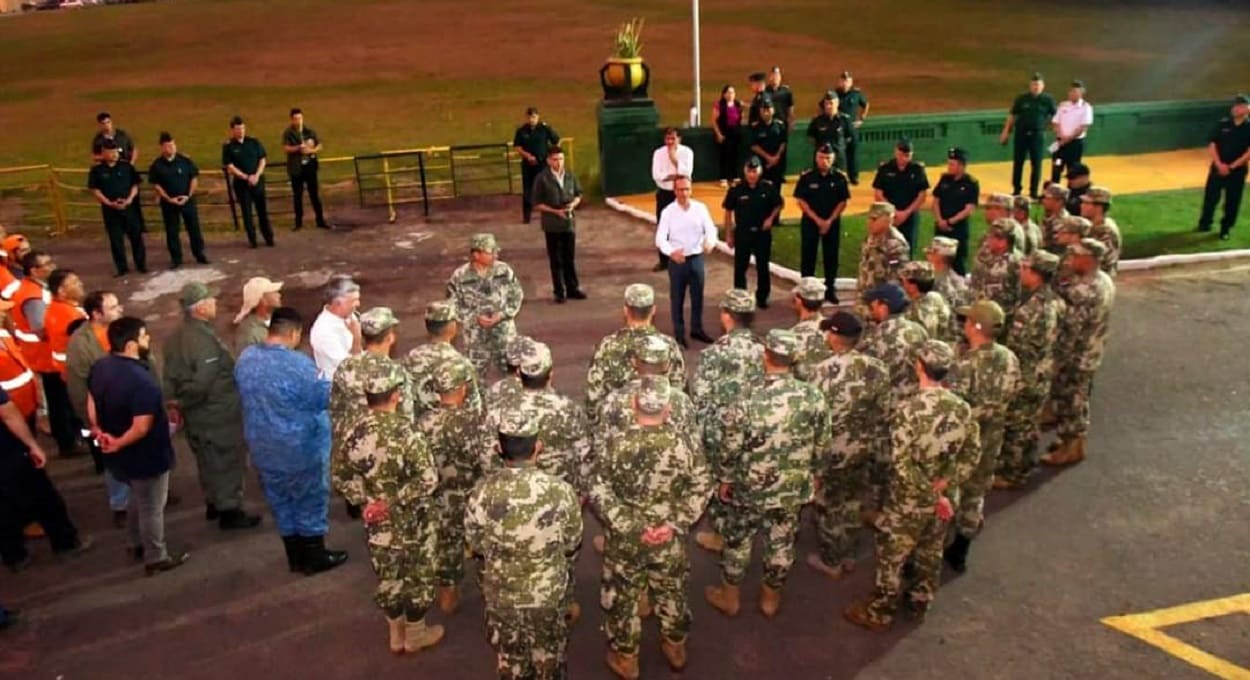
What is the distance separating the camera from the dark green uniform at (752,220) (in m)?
10.7

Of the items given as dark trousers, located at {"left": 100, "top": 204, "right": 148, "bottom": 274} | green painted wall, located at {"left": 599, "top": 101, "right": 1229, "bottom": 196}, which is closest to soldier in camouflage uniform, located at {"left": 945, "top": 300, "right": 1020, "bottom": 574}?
green painted wall, located at {"left": 599, "top": 101, "right": 1229, "bottom": 196}

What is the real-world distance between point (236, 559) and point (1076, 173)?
918cm

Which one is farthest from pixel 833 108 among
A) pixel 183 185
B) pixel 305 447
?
pixel 305 447

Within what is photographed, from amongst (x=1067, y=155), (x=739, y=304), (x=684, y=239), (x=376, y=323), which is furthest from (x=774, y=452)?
(x=1067, y=155)

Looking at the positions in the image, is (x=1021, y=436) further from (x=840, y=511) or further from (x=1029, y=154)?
(x=1029, y=154)

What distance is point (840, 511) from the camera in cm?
658

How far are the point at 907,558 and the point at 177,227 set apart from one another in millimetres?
11656

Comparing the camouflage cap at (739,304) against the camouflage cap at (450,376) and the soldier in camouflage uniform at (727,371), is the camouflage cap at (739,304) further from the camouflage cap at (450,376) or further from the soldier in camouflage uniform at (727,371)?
the camouflage cap at (450,376)

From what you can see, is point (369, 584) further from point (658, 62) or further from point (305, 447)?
point (658, 62)

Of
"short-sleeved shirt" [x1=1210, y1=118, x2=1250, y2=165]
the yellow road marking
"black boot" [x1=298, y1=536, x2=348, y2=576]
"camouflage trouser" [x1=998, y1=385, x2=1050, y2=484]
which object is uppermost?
"short-sleeved shirt" [x1=1210, y1=118, x2=1250, y2=165]

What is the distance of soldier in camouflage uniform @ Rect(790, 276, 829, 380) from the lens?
22.2ft

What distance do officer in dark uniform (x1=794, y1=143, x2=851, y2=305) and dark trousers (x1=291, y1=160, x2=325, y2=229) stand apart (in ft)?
26.0

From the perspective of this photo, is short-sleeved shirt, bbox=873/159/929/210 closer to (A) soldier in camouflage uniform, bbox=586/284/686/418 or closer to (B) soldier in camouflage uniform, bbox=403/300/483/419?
(A) soldier in camouflage uniform, bbox=586/284/686/418

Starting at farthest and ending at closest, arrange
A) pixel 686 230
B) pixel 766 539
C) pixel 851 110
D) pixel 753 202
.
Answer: pixel 851 110, pixel 753 202, pixel 686 230, pixel 766 539
